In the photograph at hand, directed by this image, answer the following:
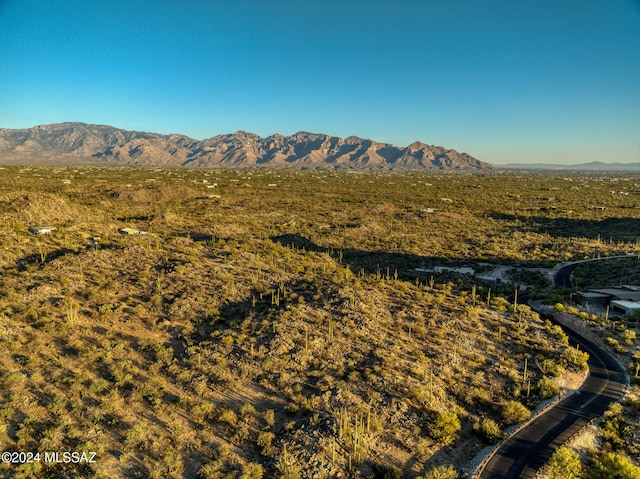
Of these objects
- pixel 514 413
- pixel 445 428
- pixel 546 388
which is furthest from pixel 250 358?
pixel 546 388

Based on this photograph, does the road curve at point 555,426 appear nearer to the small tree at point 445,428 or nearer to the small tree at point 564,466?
the small tree at point 564,466

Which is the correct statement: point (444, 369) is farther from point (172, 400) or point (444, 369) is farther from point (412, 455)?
point (172, 400)

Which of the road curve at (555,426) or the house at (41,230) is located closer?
the road curve at (555,426)

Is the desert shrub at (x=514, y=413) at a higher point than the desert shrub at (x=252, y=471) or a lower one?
lower

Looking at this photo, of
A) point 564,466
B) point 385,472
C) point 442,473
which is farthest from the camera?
point 564,466

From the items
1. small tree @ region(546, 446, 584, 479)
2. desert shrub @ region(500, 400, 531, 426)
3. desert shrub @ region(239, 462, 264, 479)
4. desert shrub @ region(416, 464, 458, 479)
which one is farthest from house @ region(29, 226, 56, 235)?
small tree @ region(546, 446, 584, 479)

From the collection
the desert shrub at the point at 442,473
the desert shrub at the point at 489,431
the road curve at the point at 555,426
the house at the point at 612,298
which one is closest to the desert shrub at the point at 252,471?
the desert shrub at the point at 442,473

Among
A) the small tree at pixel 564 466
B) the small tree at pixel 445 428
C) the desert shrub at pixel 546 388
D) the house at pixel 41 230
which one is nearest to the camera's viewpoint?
the small tree at pixel 564 466

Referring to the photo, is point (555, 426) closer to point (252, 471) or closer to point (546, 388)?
point (546, 388)
